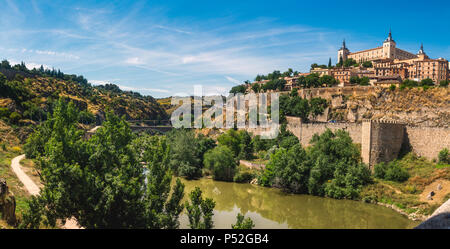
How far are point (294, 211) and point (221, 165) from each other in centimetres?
929

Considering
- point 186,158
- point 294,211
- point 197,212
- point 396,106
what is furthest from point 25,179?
point 396,106

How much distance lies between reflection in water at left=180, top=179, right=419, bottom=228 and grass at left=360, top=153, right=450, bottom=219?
74 centimetres

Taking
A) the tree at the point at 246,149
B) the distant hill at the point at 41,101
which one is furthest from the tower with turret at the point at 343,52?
the tree at the point at 246,149

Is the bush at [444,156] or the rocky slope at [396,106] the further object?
the rocky slope at [396,106]

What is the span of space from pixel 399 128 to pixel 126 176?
20.4 m

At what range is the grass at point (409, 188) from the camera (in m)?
17.6

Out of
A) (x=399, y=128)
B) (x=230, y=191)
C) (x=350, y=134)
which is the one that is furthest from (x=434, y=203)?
(x=230, y=191)

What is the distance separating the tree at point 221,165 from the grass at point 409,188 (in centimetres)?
1102

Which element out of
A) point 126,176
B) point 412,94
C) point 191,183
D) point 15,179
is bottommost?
point 191,183

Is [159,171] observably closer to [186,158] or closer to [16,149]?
[186,158]

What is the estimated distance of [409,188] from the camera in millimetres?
18797

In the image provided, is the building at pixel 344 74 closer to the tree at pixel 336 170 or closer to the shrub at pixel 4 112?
the tree at pixel 336 170
